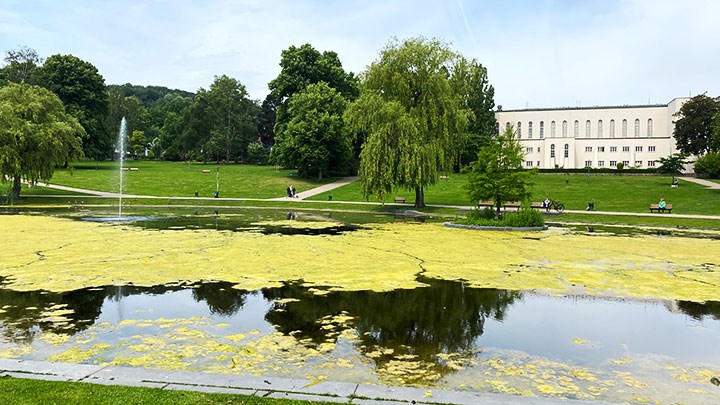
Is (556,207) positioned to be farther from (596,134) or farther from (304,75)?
(596,134)

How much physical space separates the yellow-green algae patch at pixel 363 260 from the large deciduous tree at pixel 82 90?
2311 inches

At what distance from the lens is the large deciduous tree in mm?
77062

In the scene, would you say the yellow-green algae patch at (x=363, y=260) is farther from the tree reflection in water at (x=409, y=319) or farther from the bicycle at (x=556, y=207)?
the bicycle at (x=556, y=207)

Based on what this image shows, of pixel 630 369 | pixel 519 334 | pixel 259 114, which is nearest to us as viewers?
pixel 630 369

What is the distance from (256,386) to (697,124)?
298 feet

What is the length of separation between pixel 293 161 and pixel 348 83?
20.7 meters

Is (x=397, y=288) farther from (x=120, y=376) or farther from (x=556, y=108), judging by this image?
(x=556, y=108)

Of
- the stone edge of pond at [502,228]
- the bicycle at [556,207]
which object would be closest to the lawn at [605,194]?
the bicycle at [556,207]

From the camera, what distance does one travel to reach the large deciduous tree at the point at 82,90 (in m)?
77.1

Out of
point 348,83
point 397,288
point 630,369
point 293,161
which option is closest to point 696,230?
point 397,288

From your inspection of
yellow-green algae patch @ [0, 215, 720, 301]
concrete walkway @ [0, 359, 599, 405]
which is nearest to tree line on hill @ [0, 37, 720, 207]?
yellow-green algae patch @ [0, 215, 720, 301]

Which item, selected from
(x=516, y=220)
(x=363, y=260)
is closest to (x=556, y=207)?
(x=516, y=220)

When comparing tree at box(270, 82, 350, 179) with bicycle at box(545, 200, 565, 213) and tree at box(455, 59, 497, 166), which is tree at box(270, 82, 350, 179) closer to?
tree at box(455, 59, 497, 166)

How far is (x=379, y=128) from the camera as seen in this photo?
3984 cm
